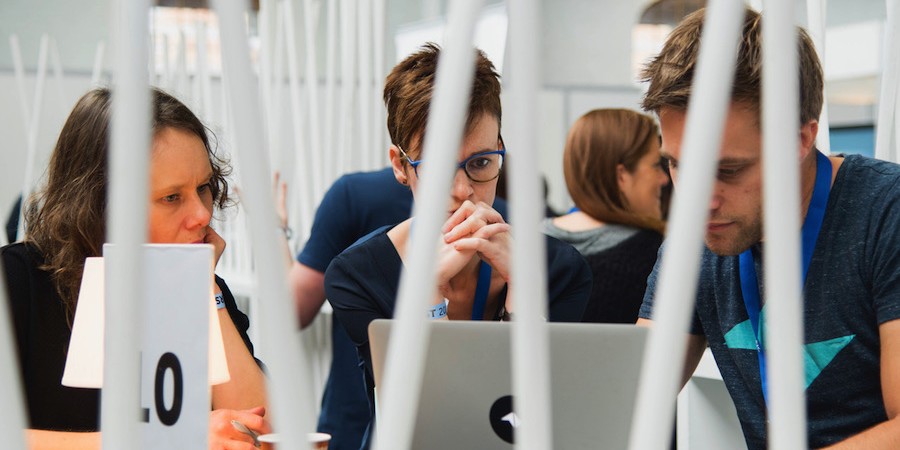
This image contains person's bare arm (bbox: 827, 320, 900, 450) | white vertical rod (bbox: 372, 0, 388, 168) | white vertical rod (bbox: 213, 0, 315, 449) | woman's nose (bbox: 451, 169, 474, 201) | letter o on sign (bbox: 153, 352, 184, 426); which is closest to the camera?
white vertical rod (bbox: 213, 0, 315, 449)

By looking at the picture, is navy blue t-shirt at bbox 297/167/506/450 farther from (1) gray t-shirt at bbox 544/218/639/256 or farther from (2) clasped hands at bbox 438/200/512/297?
(2) clasped hands at bbox 438/200/512/297

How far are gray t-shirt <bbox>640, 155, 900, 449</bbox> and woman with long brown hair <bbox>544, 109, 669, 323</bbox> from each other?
95 cm

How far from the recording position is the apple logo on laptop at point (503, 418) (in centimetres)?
103

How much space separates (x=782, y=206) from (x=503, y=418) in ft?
1.79

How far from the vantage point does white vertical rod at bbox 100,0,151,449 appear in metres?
0.53

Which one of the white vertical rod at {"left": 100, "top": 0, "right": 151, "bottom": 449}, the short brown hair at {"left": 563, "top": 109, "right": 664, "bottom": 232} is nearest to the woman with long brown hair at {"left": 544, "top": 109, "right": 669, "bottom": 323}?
the short brown hair at {"left": 563, "top": 109, "right": 664, "bottom": 232}

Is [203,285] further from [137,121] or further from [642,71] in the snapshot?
[642,71]

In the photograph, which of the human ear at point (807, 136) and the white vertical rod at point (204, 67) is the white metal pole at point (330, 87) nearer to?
the white vertical rod at point (204, 67)

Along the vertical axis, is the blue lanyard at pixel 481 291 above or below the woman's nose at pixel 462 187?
below

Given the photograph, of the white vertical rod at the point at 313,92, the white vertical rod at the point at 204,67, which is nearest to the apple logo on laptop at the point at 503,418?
the white vertical rod at the point at 313,92

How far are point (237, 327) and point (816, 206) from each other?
0.89m

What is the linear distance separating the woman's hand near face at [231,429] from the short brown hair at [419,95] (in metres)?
0.50

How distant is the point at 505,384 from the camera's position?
1.03m

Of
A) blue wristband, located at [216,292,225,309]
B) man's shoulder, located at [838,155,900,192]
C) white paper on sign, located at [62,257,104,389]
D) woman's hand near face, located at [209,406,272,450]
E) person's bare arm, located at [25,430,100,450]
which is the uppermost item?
man's shoulder, located at [838,155,900,192]
